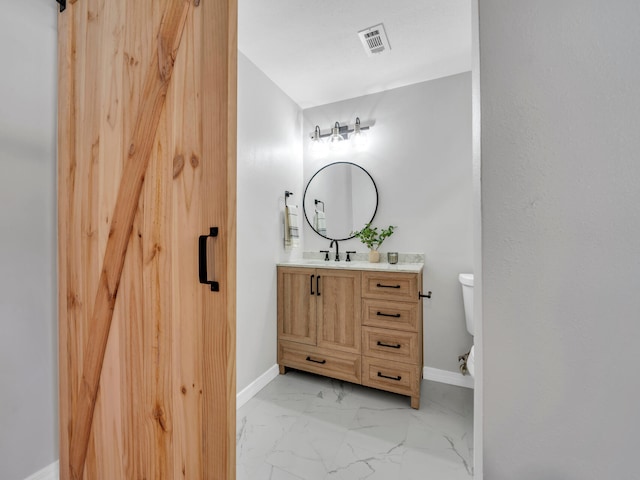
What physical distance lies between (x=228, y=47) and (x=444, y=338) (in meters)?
2.41

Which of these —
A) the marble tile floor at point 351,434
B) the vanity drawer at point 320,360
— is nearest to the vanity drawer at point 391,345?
the vanity drawer at point 320,360

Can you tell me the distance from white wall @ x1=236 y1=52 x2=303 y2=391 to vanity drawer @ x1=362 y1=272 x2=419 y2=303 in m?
0.84

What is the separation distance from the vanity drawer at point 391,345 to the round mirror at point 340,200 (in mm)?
965

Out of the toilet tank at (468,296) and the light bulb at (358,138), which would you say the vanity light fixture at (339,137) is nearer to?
the light bulb at (358,138)

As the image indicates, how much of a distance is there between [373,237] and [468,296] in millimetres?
873

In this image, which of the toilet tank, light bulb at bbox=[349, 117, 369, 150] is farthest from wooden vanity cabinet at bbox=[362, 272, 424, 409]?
light bulb at bbox=[349, 117, 369, 150]

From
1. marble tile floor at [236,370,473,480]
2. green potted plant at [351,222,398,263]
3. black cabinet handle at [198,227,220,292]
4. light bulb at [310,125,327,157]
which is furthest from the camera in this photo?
light bulb at [310,125,327,157]

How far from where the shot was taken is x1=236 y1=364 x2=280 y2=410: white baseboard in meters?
1.91

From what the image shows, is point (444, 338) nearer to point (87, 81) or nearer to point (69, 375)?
point (69, 375)

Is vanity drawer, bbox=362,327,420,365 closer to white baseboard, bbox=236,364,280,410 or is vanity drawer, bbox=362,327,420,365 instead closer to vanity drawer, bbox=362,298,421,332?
vanity drawer, bbox=362,298,421,332

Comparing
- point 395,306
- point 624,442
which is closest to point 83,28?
point 624,442

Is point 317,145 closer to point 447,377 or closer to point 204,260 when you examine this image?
point 204,260

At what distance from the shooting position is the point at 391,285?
74.9 inches

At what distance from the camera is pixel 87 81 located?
1.07 meters
